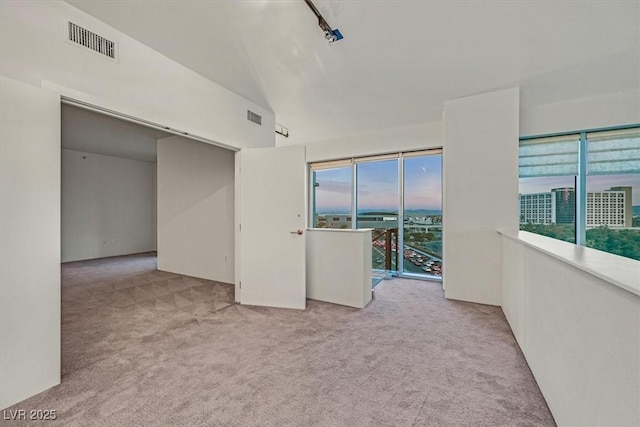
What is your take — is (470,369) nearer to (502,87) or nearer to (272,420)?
(272,420)

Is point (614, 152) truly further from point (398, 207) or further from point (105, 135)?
point (105, 135)

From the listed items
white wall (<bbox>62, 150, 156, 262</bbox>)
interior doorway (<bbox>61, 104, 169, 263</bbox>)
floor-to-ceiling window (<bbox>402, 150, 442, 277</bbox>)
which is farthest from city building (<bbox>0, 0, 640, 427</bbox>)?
white wall (<bbox>62, 150, 156, 262</bbox>)

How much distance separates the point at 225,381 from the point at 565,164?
→ 4984 mm

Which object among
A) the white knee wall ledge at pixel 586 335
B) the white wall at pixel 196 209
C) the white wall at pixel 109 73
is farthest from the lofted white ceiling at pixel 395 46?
the white knee wall ledge at pixel 586 335

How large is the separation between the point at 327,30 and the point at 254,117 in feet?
6.17

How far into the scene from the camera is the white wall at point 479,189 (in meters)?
3.46

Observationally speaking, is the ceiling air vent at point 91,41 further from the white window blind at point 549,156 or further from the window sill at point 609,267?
the white window blind at point 549,156

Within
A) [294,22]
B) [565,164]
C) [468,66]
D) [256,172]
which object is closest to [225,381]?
[256,172]

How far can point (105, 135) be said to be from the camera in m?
5.34

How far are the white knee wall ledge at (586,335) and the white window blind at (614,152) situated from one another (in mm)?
2822

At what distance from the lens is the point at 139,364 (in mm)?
2127

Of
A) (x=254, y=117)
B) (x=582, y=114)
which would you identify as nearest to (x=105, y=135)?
(x=254, y=117)

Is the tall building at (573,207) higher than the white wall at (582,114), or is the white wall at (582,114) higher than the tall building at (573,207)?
the white wall at (582,114)

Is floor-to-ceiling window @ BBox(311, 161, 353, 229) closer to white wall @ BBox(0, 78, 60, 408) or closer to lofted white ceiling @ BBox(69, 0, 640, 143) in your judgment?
lofted white ceiling @ BBox(69, 0, 640, 143)
